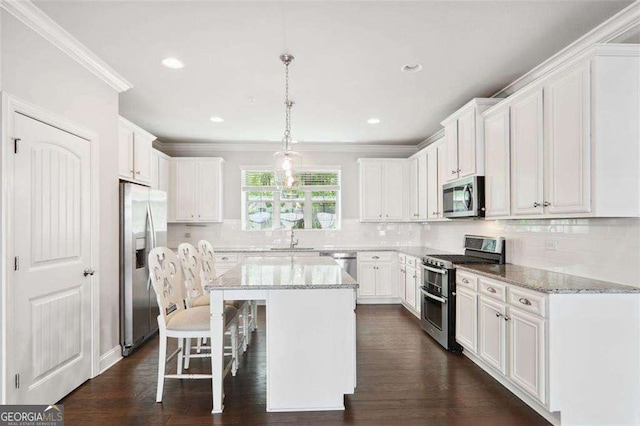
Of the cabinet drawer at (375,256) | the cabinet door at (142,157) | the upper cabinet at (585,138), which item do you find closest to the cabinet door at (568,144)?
the upper cabinet at (585,138)

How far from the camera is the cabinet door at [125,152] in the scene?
3697mm

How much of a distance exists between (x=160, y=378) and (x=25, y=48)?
2.44 meters

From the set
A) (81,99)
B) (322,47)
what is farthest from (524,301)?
(81,99)

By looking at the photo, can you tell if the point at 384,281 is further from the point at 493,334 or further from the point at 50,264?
the point at 50,264

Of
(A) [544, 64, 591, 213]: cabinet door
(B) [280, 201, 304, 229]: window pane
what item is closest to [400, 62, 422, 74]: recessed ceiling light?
(A) [544, 64, 591, 213]: cabinet door

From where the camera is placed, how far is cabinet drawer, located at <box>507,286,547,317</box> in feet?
7.27

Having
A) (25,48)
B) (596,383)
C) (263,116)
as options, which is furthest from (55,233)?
(596,383)

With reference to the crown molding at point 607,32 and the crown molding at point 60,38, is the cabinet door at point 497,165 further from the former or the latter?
the crown molding at point 60,38

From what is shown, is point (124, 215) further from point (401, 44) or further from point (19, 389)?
point (401, 44)

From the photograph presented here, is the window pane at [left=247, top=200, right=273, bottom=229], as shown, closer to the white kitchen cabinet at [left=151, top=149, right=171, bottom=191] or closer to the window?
the window

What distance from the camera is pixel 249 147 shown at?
599cm

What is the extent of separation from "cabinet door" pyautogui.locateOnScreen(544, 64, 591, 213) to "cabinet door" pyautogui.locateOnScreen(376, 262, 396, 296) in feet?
10.2

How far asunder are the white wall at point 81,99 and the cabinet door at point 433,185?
12.5 feet

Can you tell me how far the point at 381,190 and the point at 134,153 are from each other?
3666mm
